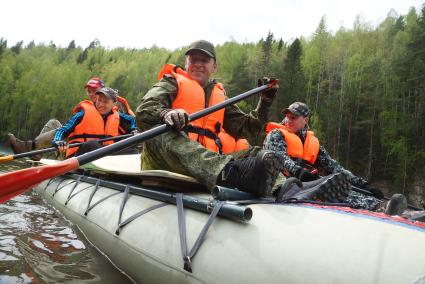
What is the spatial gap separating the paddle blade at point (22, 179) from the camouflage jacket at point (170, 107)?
43.2 inches

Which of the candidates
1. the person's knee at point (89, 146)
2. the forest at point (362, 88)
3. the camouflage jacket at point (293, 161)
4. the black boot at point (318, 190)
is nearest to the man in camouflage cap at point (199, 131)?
the black boot at point (318, 190)

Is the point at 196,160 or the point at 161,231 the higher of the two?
the point at 196,160

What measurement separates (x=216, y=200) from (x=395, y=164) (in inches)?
1043

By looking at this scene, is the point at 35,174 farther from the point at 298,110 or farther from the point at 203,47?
the point at 298,110

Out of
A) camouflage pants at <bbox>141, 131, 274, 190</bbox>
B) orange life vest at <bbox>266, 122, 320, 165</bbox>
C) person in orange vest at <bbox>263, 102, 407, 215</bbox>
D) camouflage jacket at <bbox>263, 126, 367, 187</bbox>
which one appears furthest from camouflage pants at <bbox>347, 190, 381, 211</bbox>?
camouflage pants at <bbox>141, 131, 274, 190</bbox>

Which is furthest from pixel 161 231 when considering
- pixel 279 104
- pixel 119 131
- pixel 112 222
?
pixel 279 104

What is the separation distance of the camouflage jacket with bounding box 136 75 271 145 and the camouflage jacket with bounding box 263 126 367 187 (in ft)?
1.60

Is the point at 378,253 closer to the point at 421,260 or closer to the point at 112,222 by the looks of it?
the point at 421,260

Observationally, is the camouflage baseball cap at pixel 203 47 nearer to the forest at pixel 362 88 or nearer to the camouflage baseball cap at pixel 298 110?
the camouflage baseball cap at pixel 298 110

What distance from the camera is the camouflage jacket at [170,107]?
3.29 m

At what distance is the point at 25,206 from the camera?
18.5 feet

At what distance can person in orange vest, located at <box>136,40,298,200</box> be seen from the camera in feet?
8.34

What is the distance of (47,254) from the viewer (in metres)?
3.30

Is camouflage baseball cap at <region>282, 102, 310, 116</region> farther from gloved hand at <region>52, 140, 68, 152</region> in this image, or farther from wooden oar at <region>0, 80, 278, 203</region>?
gloved hand at <region>52, 140, 68, 152</region>
